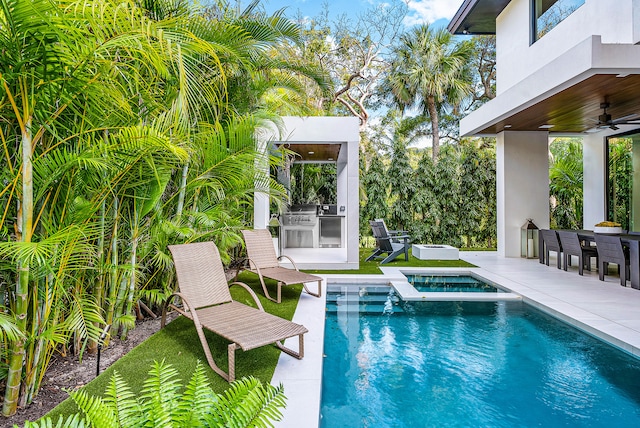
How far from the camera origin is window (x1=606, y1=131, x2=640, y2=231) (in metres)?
10.6

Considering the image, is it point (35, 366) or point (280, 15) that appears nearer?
point (35, 366)

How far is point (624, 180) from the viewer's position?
1088 centimetres

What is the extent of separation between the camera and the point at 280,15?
6.14 metres

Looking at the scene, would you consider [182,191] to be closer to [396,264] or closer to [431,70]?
[396,264]

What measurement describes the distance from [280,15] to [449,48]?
526 inches

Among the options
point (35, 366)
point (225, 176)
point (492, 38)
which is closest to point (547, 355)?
point (225, 176)

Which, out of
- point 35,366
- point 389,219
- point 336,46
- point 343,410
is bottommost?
point 343,410

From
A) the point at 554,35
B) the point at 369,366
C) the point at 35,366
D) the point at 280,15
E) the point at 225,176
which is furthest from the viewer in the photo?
the point at 554,35

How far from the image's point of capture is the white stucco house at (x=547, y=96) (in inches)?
261

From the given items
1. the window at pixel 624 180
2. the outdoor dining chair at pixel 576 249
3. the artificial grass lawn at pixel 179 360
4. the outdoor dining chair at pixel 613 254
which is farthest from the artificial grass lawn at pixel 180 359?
the window at pixel 624 180

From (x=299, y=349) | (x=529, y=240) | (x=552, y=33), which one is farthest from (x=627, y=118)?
(x=299, y=349)

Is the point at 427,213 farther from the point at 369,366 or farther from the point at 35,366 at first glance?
the point at 35,366

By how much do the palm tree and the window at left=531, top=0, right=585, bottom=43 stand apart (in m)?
5.39

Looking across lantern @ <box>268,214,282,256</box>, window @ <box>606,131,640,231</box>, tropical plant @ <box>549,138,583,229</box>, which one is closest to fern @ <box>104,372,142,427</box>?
lantern @ <box>268,214,282,256</box>
